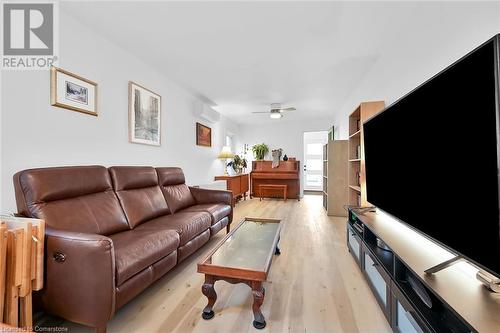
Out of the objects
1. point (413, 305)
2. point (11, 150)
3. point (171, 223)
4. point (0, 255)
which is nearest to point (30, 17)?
point (11, 150)

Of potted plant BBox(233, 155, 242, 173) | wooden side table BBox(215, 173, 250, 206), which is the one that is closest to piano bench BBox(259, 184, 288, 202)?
wooden side table BBox(215, 173, 250, 206)

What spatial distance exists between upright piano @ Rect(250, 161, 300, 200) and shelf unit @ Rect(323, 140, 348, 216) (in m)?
1.59

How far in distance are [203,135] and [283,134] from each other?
3.08 meters

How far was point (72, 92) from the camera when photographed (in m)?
1.99

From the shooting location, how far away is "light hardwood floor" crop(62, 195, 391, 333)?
1357mm

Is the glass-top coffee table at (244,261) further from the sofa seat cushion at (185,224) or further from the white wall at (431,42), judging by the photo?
the white wall at (431,42)

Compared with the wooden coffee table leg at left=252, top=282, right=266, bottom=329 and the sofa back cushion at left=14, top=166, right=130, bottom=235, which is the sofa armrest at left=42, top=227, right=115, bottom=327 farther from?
the wooden coffee table leg at left=252, top=282, right=266, bottom=329

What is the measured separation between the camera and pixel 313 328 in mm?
1335

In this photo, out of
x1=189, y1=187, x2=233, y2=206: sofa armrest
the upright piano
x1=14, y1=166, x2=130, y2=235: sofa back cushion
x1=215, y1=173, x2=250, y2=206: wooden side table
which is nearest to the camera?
x1=14, y1=166, x2=130, y2=235: sofa back cushion

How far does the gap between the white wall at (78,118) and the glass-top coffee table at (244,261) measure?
5.14 feet

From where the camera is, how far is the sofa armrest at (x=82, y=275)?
1.18m

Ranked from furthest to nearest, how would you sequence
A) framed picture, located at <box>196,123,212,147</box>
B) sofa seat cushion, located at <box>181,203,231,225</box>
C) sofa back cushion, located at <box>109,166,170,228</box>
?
framed picture, located at <box>196,123,212,147</box> → sofa seat cushion, located at <box>181,203,231,225</box> → sofa back cushion, located at <box>109,166,170,228</box>

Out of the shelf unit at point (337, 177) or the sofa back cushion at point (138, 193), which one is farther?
the shelf unit at point (337, 177)

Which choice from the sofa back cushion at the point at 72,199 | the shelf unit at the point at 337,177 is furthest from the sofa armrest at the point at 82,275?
the shelf unit at the point at 337,177
